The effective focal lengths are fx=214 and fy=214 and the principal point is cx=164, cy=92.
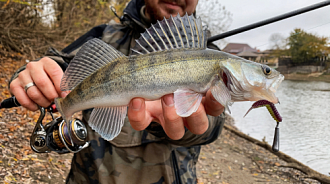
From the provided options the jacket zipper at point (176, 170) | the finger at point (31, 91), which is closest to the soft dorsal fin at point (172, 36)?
the finger at point (31, 91)

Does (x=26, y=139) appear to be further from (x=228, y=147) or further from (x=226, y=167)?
(x=228, y=147)

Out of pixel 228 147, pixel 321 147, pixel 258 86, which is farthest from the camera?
pixel 228 147

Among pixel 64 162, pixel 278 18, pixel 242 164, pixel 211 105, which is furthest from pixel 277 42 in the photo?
pixel 64 162

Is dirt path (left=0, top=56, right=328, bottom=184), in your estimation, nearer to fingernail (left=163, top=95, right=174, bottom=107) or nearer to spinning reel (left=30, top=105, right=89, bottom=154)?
spinning reel (left=30, top=105, right=89, bottom=154)

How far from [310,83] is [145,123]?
2202mm

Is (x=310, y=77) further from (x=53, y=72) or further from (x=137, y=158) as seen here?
(x=53, y=72)

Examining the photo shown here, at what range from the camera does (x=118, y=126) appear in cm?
178

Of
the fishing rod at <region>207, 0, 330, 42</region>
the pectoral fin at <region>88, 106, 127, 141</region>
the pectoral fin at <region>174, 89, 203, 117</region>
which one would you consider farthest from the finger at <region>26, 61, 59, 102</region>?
the fishing rod at <region>207, 0, 330, 42</region>

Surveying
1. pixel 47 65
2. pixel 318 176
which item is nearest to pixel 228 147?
pixel 318 176

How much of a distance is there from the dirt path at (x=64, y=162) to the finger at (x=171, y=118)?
2.93 metres

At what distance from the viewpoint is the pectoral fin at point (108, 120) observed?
1777 mm

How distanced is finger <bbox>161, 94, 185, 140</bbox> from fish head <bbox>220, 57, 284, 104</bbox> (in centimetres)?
47

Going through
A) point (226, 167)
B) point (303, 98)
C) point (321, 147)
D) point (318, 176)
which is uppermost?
point (303, 98)

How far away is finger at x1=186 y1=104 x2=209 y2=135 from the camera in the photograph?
1.77 meters
